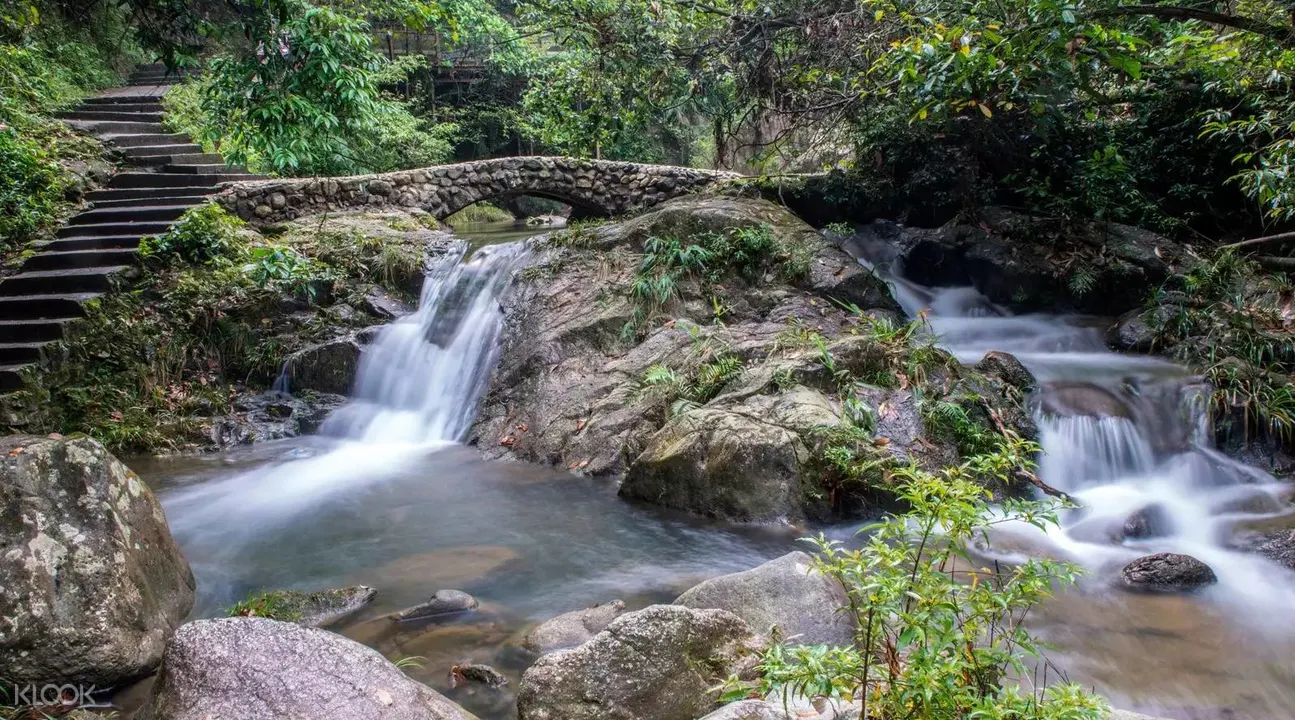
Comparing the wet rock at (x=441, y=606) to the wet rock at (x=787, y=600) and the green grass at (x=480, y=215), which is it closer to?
the wet rock at (x=787, y=600)

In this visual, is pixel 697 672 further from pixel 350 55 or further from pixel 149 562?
pixel 350 55

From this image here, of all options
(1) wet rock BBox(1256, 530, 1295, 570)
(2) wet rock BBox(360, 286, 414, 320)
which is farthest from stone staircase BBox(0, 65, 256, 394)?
(1) wet rock BBox(1256, 530, 1295, 570)

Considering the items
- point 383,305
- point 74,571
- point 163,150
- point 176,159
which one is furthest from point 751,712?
point 163,150

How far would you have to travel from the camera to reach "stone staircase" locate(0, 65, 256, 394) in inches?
320

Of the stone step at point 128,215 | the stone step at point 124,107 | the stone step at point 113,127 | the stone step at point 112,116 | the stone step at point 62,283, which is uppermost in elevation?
the stone step at point 124,107

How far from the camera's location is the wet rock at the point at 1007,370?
23.3ft

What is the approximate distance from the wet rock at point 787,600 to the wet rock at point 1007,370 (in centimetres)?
408

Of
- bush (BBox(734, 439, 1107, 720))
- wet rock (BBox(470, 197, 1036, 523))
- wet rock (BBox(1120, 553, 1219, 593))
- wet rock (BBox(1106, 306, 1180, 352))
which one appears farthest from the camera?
wet rock (BBox(1106, 306, 1180, 352))

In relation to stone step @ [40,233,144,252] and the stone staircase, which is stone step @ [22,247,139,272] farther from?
stone step @ [40,233,144,252]

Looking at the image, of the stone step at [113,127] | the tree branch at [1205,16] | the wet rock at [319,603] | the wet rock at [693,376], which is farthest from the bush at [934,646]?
the stone step at [113,127]

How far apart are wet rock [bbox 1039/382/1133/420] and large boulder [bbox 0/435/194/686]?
22.6 ft

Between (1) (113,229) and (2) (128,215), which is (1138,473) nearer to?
(1) (113,229)

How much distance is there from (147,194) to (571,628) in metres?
10.4

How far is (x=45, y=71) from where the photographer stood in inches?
519
